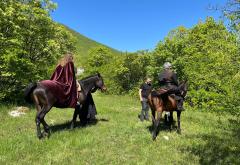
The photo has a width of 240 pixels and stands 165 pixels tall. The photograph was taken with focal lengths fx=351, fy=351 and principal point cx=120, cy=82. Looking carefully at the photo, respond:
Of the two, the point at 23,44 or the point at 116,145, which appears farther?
the point at 23,44

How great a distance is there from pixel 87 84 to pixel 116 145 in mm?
4416

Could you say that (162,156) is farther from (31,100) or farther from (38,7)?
(38,7)

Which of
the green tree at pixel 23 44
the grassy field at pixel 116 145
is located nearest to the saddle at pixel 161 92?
the grassy field at pixel 116 145

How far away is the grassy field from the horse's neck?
165cm

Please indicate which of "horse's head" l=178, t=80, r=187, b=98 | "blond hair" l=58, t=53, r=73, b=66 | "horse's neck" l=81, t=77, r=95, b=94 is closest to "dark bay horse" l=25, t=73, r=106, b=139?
"blond hair" l=58, t=53, r=73, b=66

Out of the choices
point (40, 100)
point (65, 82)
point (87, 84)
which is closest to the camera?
point (40, 100)

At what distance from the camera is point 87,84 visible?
15.6m

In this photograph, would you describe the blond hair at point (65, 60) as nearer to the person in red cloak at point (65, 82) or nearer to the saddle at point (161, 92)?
the person in red cloak at point (65, 82)

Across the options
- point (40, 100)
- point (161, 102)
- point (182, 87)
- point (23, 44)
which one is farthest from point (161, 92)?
point (23, 44)

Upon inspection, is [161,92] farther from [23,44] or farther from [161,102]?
[23,44]

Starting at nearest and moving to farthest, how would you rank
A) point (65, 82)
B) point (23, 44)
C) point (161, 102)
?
point (161, 102)
point (65, 82)
point (23, 44)

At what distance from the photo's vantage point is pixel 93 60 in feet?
300

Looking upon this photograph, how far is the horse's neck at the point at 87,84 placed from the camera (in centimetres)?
1543

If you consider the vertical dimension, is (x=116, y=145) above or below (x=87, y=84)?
below
